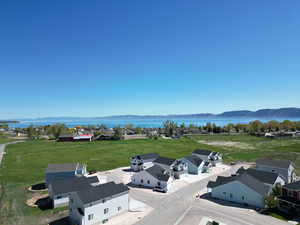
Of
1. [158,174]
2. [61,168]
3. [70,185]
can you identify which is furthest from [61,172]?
[158,174]

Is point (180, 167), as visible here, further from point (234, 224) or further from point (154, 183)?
point (234, 224)

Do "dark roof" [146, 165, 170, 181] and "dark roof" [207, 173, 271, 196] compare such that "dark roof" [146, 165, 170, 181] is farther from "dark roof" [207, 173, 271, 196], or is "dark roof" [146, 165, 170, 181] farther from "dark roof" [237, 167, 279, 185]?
"dark roof" [237, 167, 279, 185]

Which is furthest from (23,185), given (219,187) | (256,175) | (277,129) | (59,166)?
(277,129)

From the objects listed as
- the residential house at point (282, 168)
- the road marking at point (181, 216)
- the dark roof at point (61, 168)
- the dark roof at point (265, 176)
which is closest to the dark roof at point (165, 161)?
the dark roof at point (265, 176)

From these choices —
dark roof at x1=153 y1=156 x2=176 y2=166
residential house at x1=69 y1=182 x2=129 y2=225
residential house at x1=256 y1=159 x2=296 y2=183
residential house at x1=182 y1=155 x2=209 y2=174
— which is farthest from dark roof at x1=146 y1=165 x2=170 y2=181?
residential house at x1=256 y1=159 x2=296 y2=183

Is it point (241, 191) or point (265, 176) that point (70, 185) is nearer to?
point (241, 191)

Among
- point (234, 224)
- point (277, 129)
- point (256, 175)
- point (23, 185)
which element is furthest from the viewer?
point (277, 129)
